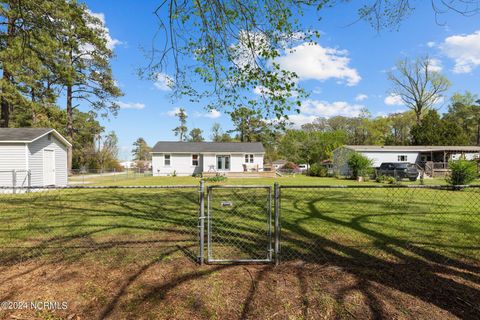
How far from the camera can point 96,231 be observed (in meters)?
5.37

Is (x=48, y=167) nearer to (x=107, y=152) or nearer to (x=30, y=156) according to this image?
(x=30, y=156)

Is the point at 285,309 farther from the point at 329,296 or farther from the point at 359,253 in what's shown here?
the point at 359,253

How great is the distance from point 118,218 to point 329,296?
5491mm

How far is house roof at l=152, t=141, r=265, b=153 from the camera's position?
2869 centimetres

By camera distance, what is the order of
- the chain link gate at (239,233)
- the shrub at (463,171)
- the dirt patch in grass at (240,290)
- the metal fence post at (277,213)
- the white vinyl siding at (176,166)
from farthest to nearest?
1. the white vinyl siding at (176,166)
2. the shrub at (463,171)
3. the chain link gate at (239,233)
4. the metal fence post at (277,213)
5. the dirt patch in grass at (240,290)

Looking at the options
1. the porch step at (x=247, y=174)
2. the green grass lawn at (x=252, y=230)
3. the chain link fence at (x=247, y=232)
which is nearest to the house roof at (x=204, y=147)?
the porch step at (x=247, y=174)

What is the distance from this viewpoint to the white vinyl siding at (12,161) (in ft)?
42.4

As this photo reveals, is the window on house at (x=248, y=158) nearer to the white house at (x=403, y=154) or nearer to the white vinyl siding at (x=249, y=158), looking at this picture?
the white vinyl siding at (x=249, y=158)

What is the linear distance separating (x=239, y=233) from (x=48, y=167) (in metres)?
14.2

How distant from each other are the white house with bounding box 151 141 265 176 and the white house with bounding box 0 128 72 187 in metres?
13.1

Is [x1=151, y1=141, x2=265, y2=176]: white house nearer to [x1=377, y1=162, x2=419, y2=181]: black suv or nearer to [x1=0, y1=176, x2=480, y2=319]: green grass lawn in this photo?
[x1=377, y1=162, x2=419, y2=181]: black suv

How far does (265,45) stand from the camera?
4.69 metres

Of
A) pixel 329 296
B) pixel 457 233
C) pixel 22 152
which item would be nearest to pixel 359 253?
pixel 329 296

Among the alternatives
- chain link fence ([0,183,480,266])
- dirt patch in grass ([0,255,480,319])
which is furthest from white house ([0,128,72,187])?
dirt patch in grass ([0,255,480,319])
